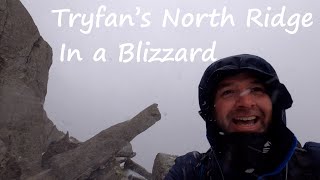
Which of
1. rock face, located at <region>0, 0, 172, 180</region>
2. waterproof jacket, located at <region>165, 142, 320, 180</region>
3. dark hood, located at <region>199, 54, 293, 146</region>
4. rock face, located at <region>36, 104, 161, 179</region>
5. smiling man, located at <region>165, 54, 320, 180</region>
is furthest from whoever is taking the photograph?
rock face, located at <region>36, 104, 161, 179</region>

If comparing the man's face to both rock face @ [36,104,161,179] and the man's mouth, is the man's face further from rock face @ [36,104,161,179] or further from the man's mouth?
rock face @ [36,104,161,179]

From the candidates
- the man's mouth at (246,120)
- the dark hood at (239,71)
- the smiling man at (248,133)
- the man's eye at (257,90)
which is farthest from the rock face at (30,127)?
the man's eye at (257,90)

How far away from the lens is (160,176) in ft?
61.6

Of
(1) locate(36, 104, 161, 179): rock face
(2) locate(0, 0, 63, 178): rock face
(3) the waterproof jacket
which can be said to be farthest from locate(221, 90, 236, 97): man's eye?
(1) locate(36, 104, 161, 179): rock face

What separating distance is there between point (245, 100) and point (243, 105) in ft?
0.20

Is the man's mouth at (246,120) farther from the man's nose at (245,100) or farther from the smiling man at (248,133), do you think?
the man's nose at (245,100)

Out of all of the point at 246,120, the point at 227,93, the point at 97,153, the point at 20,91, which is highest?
the point at 227,93

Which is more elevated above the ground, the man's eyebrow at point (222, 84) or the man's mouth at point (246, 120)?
the man's eyebrow at point (222, 84)

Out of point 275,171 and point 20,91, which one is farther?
point 20,91

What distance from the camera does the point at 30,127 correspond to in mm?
A: 19844

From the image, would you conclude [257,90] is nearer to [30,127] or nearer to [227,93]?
[227,93]

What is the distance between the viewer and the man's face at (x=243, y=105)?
3545mm

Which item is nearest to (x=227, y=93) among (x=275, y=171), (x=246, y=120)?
(x=246, y=120)

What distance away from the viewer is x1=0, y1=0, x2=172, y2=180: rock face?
61.5ft
